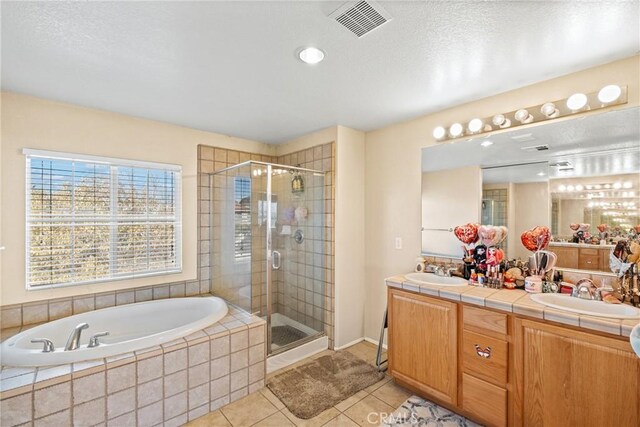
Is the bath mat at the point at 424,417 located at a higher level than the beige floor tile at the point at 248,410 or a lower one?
higher

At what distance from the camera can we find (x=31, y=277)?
2260 millimetres

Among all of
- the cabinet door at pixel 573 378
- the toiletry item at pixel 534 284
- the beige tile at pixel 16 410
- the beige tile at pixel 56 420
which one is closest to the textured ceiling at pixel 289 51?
the toiletry item at pixel 534 284

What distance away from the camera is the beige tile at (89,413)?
1600mm

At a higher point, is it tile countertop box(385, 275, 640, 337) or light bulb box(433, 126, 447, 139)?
light bulb box(433, 126, 447, 139)

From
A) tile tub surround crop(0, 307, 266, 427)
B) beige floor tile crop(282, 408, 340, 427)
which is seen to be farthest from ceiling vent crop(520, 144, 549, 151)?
tile tub surround crop(0, 307, 266, 427)

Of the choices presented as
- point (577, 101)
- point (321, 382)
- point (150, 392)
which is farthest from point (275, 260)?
point (577, 101)

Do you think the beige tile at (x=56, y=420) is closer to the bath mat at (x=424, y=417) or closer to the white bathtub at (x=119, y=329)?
the white bathtub at (x=119, y=329)

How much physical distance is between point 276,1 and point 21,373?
95.2 inches

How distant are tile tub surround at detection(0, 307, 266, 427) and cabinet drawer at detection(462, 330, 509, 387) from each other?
1.56 meters

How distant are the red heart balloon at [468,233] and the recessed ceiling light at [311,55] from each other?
65.5 inches

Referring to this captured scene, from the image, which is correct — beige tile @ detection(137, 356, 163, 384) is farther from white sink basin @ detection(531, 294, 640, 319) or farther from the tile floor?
white sink basin @ detection(531, 294, 640, 319)

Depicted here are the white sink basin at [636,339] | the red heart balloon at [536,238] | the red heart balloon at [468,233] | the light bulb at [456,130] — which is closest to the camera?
the white sink basin at [636,339]

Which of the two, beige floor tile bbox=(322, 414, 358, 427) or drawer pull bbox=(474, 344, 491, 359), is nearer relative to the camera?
drawer pull bbox=(474, 344, 491, 359)

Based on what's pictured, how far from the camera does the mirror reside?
177cm
